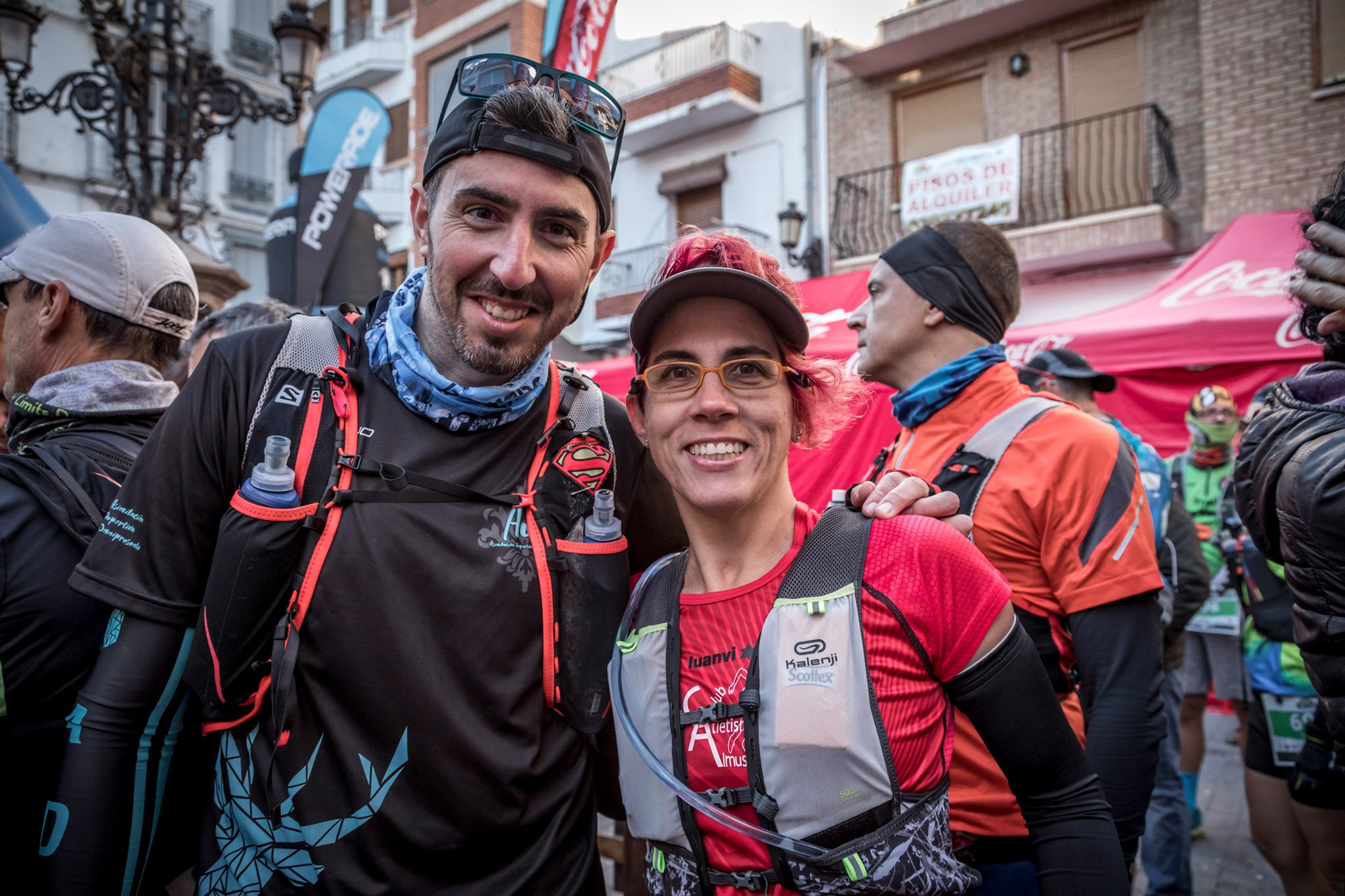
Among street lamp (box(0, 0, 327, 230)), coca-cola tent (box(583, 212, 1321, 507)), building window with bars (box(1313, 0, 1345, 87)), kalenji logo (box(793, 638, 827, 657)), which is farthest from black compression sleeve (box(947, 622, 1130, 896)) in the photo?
building window with bars (box(1313, 0, 1345, 87))

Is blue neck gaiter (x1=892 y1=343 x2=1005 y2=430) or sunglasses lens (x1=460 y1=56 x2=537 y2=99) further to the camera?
blue neck gaiter (x1=892 y1=343 x2=1005 y2=430)

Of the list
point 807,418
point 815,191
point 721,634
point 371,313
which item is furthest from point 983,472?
point 815,191

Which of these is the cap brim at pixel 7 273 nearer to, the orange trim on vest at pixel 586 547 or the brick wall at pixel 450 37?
the orange trim on vest at pixel 586 547

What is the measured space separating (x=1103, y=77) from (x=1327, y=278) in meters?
11.9

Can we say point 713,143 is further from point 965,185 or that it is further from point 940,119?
point 965,185

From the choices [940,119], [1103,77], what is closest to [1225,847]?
[1103,77]

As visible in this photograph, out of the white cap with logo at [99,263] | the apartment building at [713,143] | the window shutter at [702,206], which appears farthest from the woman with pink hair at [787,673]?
the window shutter at [702,206]

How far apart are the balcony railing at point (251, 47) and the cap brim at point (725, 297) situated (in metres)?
29.4

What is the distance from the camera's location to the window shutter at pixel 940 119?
12969mm

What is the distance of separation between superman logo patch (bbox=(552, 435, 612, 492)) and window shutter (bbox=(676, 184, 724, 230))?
14.4m

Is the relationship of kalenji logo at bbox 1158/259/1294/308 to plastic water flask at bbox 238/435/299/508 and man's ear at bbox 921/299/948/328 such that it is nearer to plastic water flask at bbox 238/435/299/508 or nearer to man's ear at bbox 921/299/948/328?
man's ear at bbox 921/299/948/328

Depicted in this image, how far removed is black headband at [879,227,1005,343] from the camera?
110 inches

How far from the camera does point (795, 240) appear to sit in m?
13.0

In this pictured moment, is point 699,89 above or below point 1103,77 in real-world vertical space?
above
